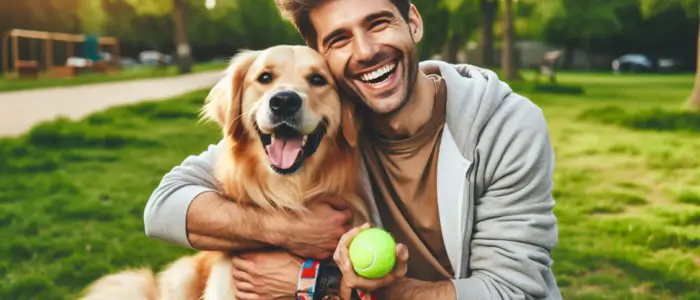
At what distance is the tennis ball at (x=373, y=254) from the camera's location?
2.24m

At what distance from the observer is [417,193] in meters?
2.70

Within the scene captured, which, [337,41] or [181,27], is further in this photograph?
[181,27]

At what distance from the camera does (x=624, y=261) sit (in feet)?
16.5

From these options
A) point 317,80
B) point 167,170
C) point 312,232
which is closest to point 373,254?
point 312,232

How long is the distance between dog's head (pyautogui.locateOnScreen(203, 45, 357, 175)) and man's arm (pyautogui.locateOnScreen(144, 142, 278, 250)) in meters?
0.21

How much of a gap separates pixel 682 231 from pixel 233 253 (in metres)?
4.07

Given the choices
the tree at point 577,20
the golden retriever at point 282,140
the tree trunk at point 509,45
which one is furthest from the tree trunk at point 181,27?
the golden retriever at point 282,140

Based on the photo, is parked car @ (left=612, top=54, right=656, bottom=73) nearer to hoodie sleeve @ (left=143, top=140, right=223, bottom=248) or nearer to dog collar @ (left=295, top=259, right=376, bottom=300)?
hoodie sleeve @ (left=143, top=140, right=223, bottom=248)

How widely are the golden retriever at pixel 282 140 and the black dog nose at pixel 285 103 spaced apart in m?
0.01

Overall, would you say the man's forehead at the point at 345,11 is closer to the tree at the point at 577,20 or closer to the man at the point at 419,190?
the man at the point at 419,190

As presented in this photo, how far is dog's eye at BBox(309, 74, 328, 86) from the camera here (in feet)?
9.09

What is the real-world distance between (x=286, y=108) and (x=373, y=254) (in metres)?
0.67

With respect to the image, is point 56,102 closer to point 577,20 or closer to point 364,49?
point 364,49

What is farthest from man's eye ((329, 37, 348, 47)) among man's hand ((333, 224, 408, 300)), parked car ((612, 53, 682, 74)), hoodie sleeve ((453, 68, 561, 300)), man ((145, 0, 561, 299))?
parked car ((612, 53, 682, 74))
